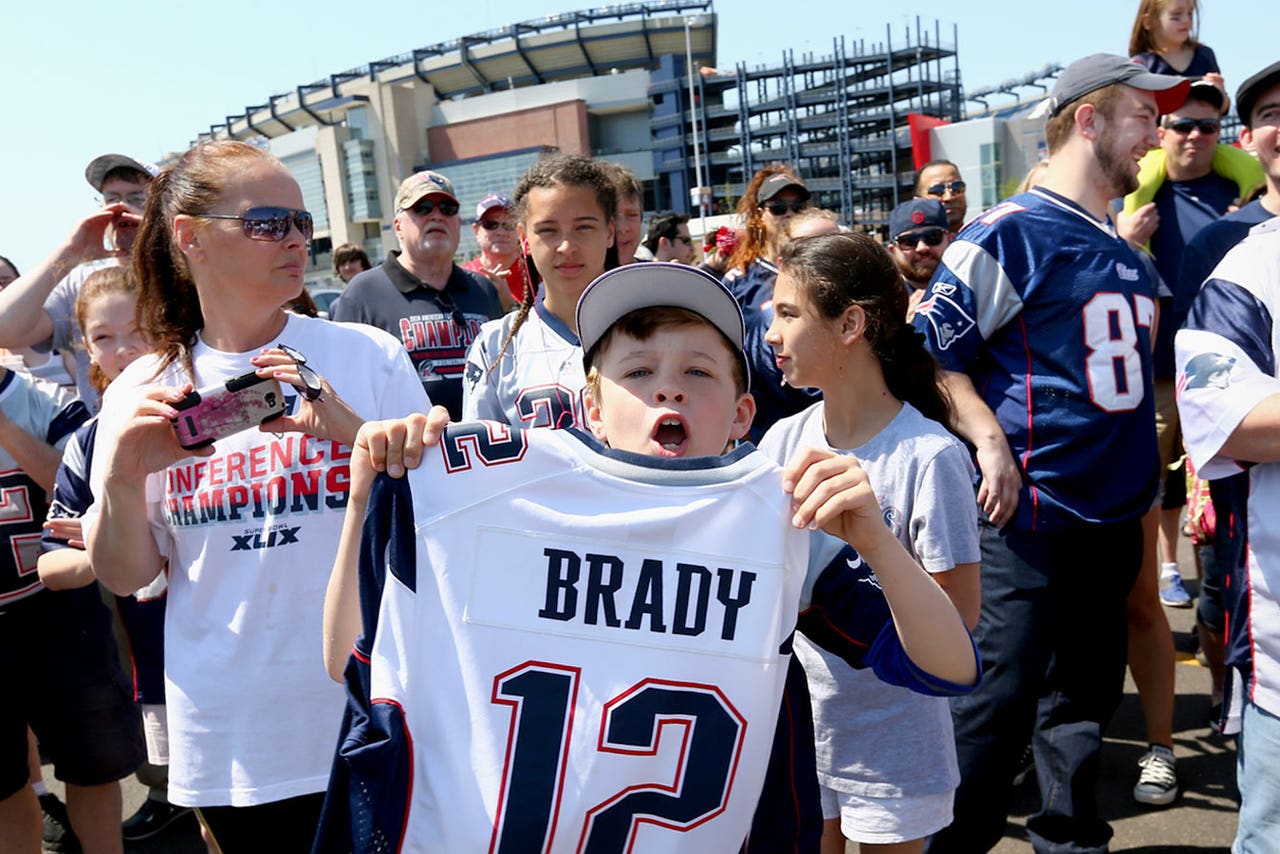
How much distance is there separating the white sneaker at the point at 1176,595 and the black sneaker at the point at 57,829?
570 centimetres

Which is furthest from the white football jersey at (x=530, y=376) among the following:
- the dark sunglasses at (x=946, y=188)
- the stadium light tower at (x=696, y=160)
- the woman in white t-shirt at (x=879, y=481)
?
the stadium light tower at (x=696, y=160)

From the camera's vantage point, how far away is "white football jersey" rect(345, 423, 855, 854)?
61.2 inches

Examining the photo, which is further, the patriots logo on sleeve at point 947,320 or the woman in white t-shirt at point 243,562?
the patriots logo on sleeve at point 947,320

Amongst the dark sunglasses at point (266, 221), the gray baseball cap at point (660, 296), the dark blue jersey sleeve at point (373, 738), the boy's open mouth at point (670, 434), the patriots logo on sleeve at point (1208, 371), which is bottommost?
the dark blue jersey sleeve at point (373, 738)

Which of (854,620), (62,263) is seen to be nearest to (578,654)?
(854,620)

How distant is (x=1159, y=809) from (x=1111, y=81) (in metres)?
2.64

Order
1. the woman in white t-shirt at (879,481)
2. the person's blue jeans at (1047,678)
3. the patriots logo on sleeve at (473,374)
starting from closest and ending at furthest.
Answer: the woman in white t-shirt at (879,481) < the person's blue jeans at (1047,678) < the patriots logo on sleeve at (473,374)

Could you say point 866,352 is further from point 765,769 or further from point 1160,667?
point 1160,667

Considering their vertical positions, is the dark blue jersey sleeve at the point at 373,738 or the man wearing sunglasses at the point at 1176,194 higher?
the man wearing sunglasses at the point at 1176,194

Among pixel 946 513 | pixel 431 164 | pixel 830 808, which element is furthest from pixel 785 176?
pixel 431 164

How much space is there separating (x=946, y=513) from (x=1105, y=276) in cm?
125

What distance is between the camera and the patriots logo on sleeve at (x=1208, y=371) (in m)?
2.21

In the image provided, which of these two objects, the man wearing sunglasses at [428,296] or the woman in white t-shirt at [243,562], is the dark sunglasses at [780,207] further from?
the woman in white t-shirt at [243,562]

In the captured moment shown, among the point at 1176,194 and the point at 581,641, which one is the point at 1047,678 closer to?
the point at 581,641
